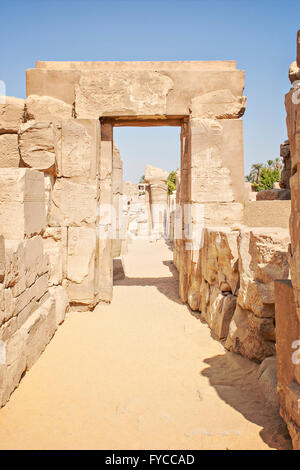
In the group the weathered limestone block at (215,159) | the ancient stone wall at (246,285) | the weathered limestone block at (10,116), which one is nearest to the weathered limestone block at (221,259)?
the ancient stone wall at (246,285)

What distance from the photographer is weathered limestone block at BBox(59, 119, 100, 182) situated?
5016 mm

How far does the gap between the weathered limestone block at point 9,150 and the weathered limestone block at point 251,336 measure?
12.6 ft

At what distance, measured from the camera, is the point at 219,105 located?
5.15 metres

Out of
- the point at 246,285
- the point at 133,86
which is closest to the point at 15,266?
the point at 246,285

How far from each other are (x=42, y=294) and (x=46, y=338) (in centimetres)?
51

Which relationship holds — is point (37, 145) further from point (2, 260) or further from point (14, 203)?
point (2, 260)

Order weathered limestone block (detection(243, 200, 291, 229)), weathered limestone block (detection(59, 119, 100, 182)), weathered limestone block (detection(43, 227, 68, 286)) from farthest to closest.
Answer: weathered limestone block (detection(59, 119, 100, 182)), weathered limestone block (detection(243, 200, 291, 229)), weathered limestone block (detection(43, 227, 68, 286))

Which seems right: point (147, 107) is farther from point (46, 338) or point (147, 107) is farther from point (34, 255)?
point (46, 338)

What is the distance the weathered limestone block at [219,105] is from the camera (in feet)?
16.8

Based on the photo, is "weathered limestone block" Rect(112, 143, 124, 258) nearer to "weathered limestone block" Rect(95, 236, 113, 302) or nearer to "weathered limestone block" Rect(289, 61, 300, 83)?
"weathered limestone block" Rect(95, 236, 113, 302)

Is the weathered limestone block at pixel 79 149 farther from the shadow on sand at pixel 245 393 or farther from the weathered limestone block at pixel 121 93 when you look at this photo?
the shadow on sand at pixel 245 393

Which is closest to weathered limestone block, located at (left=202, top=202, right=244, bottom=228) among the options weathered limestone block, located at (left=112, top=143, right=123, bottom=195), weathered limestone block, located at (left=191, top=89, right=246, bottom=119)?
weathered limestone block, located at (left=191, top=89, right=246, bottom=119)

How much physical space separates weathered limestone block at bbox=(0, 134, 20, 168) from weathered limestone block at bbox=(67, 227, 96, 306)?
1367mm
